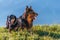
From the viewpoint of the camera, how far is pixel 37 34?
1328 cm

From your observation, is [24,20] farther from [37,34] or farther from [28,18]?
[37,34]

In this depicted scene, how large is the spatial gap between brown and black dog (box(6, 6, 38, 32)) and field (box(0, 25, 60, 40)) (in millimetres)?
255

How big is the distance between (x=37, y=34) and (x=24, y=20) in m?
0.94

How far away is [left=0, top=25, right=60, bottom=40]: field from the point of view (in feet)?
40.7

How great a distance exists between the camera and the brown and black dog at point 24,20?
1365 centimetres

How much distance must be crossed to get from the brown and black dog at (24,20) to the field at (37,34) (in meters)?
0.26

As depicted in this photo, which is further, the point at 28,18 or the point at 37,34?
the point at 28,18

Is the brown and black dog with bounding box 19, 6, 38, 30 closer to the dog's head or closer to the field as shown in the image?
the dog's head

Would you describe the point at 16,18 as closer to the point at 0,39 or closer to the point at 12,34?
the point at 12,34

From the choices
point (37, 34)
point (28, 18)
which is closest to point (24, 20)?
point (28, 18)

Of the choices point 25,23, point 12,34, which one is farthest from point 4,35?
point 25,23

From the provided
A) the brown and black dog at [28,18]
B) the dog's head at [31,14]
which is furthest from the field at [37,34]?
the dog's head at [31,14]

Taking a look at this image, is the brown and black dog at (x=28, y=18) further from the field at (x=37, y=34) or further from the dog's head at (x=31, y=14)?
the field at (x=37, y=34)

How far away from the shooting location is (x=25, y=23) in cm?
1391
